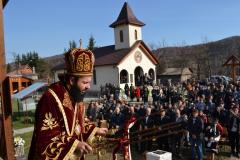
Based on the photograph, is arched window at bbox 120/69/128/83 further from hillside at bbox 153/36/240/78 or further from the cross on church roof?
hillside at bbox 153/36/240/78

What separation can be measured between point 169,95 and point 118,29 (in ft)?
65.8

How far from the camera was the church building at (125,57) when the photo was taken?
3853 centimetres

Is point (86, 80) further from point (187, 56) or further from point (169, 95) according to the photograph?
point (187, 56)

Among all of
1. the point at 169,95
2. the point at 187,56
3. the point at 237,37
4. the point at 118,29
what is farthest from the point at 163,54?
the point at 169,95

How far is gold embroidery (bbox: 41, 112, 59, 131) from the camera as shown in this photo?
163 inches

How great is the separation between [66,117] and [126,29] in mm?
36702

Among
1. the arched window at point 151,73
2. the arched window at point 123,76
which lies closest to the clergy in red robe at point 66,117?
the arched window at point 123,76

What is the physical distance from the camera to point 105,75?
129ft

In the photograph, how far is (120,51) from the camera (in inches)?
1588

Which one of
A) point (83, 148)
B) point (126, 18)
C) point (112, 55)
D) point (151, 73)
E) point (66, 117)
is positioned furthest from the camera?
point (151, 73)

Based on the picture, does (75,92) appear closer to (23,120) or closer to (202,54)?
(23,120)

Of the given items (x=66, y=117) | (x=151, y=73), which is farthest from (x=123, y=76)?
(x=66, y=117)

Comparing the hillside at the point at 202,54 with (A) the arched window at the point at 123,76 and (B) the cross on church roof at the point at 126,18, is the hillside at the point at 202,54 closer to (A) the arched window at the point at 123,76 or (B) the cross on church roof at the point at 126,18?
(B) the cross on church roof at the point at 126,18

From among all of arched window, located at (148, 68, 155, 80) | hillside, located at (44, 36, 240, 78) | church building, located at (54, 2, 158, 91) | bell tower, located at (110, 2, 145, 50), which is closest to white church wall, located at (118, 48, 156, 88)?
church building, located at (54, 2, 158, 91)
